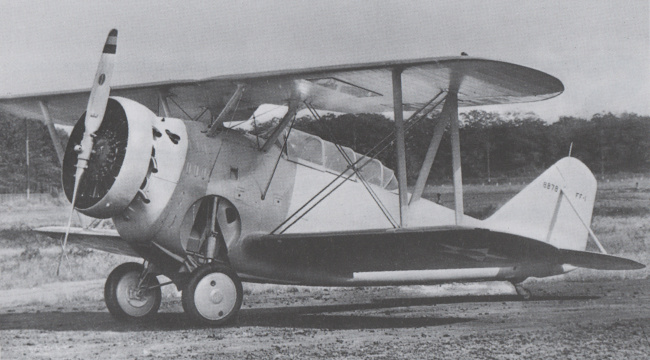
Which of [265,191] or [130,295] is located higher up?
[265,191]

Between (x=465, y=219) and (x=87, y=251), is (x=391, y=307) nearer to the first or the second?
(x=465, y=219)

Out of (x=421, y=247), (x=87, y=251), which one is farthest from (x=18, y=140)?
(x=421, y=247)

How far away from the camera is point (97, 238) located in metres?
9.72

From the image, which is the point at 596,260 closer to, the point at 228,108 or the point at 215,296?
the point at 215,296

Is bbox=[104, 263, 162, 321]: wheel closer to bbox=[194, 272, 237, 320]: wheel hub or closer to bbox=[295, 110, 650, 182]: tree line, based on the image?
bbox=[194, 272, 237, 320]: wheel hub

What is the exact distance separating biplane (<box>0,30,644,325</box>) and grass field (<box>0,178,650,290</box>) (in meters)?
4.05

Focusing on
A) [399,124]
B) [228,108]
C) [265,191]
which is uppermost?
[228,108]

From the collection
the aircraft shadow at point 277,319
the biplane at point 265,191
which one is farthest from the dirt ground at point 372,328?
the biplane at point 265,191

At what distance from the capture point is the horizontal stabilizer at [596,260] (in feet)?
27.0

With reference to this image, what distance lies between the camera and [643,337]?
671cm

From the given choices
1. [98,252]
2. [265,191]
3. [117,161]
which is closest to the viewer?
[117,161]

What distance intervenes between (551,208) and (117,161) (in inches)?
283

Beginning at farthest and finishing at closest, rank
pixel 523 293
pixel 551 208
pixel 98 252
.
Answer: pixel 98 252, pixel 523 293, pixel 551 208

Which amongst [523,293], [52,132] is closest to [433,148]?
[523,293]
